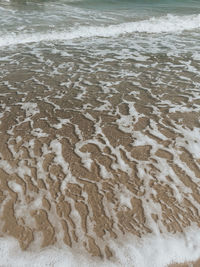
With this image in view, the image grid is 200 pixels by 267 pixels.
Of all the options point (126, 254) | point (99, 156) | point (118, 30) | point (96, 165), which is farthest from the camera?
point (118, 30)

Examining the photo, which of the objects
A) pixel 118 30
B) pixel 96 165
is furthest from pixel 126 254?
pixel 118 30

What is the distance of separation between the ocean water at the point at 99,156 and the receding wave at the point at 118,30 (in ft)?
4.44

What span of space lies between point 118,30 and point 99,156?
9851mm

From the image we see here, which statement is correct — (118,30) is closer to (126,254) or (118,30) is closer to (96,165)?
(96,165)

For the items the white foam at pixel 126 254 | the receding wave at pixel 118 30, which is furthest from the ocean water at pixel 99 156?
the receding wave at pixel 118 30

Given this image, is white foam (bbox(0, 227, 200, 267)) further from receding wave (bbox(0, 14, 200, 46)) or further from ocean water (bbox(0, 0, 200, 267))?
receding wave (bbox(0, 14, 200, 46))

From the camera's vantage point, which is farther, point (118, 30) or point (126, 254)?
point (118, 30)

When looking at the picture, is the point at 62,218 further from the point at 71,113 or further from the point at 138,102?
the point at 138,102

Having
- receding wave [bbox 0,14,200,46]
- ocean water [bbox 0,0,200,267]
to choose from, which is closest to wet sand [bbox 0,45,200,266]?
ocean water [bbox 0,0,200,267]

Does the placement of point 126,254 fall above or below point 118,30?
above

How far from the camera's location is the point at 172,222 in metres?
3.32

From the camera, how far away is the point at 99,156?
447 centimetres

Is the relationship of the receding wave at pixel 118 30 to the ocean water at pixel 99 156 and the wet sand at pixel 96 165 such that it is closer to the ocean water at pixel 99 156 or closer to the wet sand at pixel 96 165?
the ocean water at pixel 99 156

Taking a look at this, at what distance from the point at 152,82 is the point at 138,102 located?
1.34 meters
